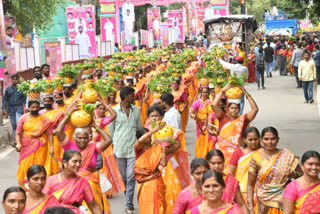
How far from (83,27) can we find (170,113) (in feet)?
69.8

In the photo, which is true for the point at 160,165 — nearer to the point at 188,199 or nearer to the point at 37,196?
the point at 188,199

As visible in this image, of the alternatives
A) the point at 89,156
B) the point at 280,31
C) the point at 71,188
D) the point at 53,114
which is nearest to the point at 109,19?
the point at 280,31

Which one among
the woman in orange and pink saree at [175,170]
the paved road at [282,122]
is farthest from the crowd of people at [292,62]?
the woman in orange and pink saree at [175,170]

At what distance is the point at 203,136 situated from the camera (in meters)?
10.6

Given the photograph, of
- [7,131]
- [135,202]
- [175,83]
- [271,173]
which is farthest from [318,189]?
[7,131]

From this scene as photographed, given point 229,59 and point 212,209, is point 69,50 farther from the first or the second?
point 212,209

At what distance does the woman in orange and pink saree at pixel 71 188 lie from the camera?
5996mm

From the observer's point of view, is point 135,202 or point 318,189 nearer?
point 318,189

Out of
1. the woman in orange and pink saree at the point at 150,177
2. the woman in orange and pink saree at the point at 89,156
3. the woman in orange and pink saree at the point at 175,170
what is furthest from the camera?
the woman in orange and pink saree at the point at 175,170

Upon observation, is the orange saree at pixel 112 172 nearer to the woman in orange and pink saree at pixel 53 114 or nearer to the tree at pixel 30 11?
the woman in orange and pink saree at pixel 53 114

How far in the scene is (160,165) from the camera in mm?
7855

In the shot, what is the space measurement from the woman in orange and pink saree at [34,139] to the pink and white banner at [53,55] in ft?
43.4

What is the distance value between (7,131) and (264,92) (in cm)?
1164

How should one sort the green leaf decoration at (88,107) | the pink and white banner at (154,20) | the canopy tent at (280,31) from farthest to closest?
the canopy tent at (280,31) < the pink and white banner at (154,20) < the green leaf decoration at (88,107)
